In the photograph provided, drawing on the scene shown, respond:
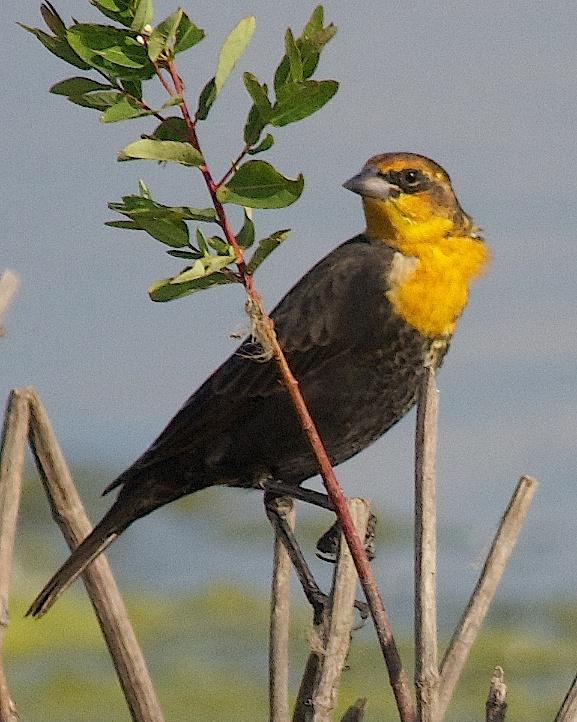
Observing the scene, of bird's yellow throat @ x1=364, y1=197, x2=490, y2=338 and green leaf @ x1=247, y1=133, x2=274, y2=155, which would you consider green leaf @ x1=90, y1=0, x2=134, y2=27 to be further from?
bird's yellow throat @ x1=364, y1=197, x2=490, y2=338

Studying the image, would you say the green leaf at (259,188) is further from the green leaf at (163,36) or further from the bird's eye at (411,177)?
the bird's eye at (411,177)

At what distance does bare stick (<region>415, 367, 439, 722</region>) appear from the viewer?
1456mm

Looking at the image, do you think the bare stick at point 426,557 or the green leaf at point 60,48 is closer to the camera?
the green leaf at point 60,48

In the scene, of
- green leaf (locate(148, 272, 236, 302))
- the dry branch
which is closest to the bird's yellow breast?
the dry branch

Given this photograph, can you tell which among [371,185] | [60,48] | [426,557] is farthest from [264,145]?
[371,185]

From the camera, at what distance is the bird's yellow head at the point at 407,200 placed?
98.3 inches

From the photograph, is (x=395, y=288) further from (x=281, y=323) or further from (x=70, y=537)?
(x=70, y=537)

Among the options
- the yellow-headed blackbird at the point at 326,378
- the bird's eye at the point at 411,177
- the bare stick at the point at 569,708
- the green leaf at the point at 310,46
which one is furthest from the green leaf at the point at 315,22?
the bird's eye at the point at 411,177

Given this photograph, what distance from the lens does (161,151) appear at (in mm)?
1152

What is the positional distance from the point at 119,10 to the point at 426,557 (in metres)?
0.66

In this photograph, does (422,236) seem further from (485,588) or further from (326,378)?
(485,588)

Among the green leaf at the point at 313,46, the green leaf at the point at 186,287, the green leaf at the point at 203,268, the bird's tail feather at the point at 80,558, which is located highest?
the green leaf at the point at 313,46

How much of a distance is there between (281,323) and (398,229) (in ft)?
0.93

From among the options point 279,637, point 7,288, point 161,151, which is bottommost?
point 279,637
